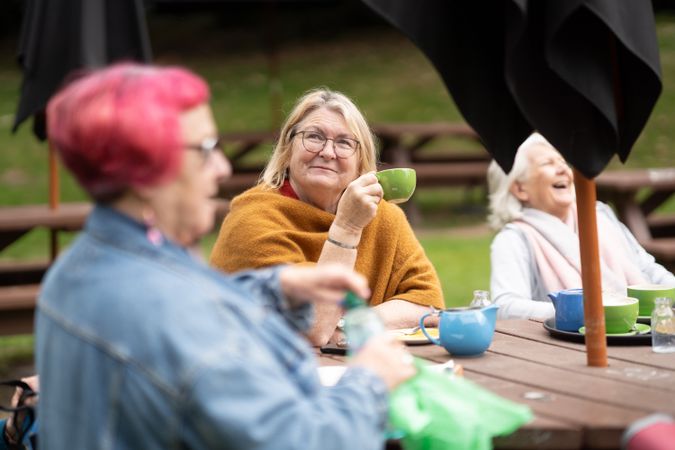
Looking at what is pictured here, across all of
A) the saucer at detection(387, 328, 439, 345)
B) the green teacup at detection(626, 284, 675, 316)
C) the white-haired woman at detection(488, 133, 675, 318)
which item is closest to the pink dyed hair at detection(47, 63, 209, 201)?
the saucer at detection(387, 328, 439, 345)

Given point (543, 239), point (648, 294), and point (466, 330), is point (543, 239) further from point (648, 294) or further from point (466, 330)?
point (466, 330)

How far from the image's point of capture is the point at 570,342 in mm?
2920

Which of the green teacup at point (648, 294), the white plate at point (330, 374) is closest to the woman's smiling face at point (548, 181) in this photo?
the green teacup at point (648, 294)

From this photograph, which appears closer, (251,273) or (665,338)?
(251,273)

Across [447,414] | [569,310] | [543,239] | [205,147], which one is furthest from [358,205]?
[205,147]

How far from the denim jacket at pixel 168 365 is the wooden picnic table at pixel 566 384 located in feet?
1.77

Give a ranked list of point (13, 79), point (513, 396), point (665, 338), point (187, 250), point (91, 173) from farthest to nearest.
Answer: point (13, 79) → point (665, 338) → point (513, 396) → point (187, 250) → point (91, 173)

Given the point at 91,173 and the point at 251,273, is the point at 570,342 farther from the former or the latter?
the point at 91,173

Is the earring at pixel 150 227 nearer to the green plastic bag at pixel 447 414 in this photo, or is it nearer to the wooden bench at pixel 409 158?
the green plastic bag at pixel 447 414

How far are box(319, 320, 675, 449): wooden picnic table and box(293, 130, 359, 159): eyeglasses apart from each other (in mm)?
785

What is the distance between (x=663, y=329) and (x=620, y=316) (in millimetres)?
181

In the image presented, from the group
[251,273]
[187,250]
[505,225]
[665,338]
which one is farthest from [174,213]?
[505,225]

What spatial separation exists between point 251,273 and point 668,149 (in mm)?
13785

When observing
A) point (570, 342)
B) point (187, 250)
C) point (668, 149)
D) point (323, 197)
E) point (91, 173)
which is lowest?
point (668, 149)
